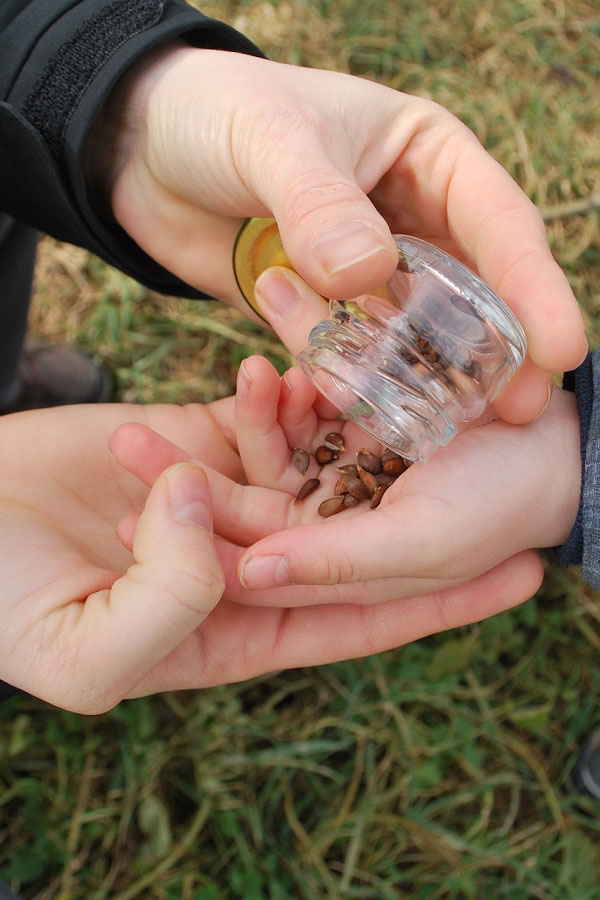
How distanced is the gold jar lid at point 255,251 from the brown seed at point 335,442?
0.47 meters

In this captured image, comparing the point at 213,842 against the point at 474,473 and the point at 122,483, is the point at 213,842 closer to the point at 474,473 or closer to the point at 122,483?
the point at 122,483

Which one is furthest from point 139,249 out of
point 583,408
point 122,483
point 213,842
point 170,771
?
point 213,842

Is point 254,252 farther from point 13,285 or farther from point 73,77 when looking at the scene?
point 13,285

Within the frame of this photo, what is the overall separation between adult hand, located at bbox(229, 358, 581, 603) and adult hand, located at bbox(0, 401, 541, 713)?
0.30 ft

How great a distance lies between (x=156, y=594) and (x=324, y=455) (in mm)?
662

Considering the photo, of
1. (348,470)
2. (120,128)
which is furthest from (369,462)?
(120,128)

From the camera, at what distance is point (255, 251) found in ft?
8.13

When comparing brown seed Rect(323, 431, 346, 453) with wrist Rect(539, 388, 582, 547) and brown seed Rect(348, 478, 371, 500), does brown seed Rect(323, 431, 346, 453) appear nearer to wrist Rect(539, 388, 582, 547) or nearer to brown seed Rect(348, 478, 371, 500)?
brown seed Rect(348, 478, 371, 500)

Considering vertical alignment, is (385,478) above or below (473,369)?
below

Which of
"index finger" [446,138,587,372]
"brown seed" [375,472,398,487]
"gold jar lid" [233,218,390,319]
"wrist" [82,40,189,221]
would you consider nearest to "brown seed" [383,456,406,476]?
"brown seed" [375,472,398,487]

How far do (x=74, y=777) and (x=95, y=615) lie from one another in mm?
1374

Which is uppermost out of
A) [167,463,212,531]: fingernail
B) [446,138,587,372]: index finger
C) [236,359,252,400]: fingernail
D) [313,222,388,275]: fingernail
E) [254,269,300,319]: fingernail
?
[313,222,388,275]: fingernail

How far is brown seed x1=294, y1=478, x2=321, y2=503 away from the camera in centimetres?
222

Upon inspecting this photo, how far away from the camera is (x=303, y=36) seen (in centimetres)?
404
